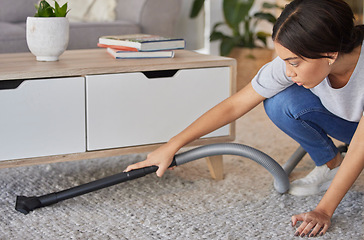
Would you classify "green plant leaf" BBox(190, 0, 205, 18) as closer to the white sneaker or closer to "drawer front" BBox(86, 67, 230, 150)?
"drawer front" BBox(86, 67, 230, 150)

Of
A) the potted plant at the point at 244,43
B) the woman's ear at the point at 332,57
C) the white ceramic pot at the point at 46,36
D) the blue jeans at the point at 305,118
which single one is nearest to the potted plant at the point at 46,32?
the white ceramic pot at the point at 46,36

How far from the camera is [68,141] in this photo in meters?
1.49

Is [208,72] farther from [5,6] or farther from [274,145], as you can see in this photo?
[5,6]

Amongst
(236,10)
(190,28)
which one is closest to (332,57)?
(236,10)

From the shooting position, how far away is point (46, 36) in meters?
1.60

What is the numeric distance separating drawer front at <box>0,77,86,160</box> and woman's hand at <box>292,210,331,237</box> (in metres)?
0.65

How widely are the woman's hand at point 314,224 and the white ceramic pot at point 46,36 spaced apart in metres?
0.89

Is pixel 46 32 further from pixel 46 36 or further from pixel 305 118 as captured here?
pixel 305 118

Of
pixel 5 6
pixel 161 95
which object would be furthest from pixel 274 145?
pixel 5 6

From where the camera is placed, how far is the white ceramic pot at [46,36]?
1582 mm

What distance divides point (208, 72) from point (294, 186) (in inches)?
17.1

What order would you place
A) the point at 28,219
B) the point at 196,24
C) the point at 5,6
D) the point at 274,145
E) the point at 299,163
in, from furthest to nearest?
1. the point at 196,24
2. the point at 5,6
3. the point at 274,145
4. the point at 299,163
5. the point at 28,219

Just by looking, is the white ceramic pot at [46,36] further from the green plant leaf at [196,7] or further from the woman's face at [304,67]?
the green plant leaf at [196,7]

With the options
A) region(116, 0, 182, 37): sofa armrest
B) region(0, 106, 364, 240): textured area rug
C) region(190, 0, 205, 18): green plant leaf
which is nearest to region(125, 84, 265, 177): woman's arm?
region(0, 106, 364, 240): textured area rug
